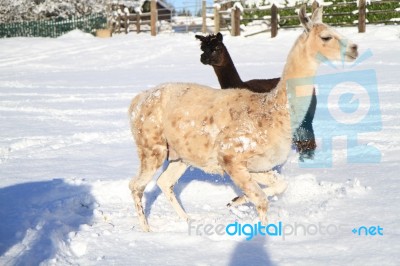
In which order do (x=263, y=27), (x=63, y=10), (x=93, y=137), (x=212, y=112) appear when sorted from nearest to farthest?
(x=212, y=112) < (x=93, y=137) < (x=263, y=27) < (x=63, y=10)

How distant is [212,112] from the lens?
4.55m

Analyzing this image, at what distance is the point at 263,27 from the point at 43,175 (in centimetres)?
2241

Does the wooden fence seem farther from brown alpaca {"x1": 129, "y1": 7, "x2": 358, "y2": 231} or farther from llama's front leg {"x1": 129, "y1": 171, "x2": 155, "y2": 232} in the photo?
llama's front leg {"x1": 129, "y1": 171, "x2": 155, "y2": 232}

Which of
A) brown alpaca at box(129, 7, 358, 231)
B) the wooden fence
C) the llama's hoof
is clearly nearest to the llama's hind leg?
brown alpaca at box(129, 7, 358, 231)

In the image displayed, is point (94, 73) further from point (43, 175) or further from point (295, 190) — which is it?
point (295, 190)

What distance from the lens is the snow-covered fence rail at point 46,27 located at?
35.6 m

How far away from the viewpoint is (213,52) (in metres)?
8.01

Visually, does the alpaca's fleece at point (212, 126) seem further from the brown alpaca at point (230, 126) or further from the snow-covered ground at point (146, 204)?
the snow-covered ground at point (146, 204)

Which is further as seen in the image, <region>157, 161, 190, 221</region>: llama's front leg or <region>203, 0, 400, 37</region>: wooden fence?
<region>203, 0, 400, 37</region>: wooden fence

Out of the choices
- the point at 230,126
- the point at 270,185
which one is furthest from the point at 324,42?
the point at 270,185

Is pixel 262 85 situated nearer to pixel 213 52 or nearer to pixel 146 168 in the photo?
pixel 213 52

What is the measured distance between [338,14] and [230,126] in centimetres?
2012

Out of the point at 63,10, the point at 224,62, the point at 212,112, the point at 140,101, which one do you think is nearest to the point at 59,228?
the point at 140,101

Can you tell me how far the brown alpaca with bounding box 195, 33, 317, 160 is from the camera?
6.71 meters
